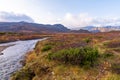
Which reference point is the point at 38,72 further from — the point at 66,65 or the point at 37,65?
the point at 66,65

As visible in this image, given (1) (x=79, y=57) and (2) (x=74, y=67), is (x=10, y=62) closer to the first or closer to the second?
(2) (x=74, y=67)

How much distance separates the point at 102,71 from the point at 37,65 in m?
7.44

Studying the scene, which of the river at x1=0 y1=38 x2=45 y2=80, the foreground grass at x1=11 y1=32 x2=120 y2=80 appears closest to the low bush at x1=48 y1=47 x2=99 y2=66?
the foreground grass at x1=11 y1=32 x2=120 y2=80

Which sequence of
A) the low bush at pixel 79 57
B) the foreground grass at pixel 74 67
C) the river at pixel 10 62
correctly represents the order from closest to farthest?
1. the foreground grass at pixel 74 67
2. the low bush at pixel 79 57
3. the river at pixel 10 62

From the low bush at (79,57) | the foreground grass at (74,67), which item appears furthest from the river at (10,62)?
the low bush at (79,57)

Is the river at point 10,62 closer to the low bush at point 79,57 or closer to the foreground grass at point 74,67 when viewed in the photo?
the foreground grass at point 74,67

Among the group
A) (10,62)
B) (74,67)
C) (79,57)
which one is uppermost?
(79,57)

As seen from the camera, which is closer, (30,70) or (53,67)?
(53,67)

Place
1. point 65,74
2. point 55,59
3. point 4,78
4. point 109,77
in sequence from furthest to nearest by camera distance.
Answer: point 4,78 → point 55,59 → point 65,74 → point 109,77

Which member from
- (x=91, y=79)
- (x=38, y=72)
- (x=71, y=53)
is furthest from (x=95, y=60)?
(x=38, y=72)

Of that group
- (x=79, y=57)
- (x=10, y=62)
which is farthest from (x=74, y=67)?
(x=10, y=62)

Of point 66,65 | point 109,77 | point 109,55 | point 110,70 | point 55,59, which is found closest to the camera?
point 109,77

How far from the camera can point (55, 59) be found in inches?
758

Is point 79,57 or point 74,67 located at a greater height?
point 79,57
